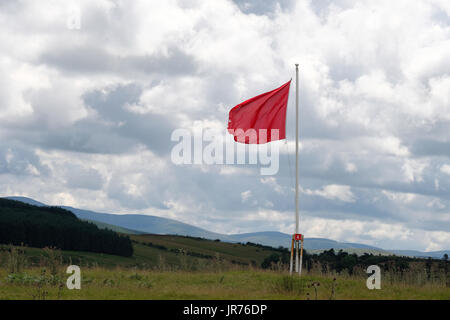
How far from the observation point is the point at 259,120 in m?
25.9

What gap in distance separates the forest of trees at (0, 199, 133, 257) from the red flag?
130007 millimetres

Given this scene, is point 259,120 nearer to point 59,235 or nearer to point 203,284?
point 203,284

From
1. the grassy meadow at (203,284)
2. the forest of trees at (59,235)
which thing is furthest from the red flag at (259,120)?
the forest of trees at (59,235)

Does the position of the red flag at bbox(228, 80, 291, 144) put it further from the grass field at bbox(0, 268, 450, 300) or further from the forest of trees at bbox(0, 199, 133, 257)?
the forest of trees at bbox(0, 199, 133, 257)

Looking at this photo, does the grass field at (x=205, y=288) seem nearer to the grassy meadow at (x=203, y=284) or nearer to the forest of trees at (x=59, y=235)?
the grassy meadow at (x=203, y=284)

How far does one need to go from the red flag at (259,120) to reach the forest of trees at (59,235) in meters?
130

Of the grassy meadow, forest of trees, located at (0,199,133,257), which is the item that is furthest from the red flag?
forest of trees, located at (0,199,133,257)

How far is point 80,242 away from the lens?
156625mm

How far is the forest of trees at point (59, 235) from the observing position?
6004 inches

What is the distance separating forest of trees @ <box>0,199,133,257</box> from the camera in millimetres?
152500

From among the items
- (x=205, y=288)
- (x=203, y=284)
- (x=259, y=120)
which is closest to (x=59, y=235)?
(x=203, y=284)
